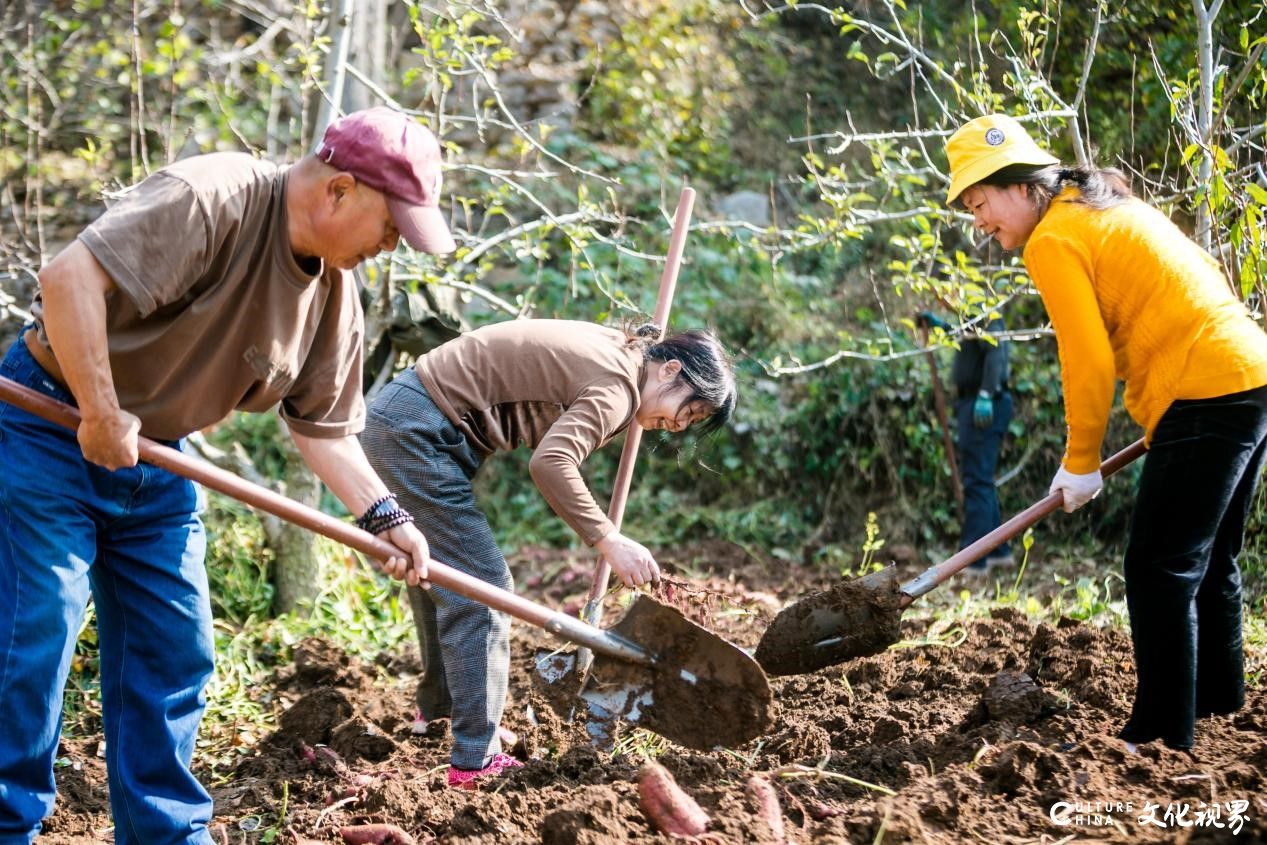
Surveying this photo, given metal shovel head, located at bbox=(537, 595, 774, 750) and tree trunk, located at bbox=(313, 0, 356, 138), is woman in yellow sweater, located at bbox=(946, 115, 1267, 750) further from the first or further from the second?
tree trunk, located at bbox=(313, 0, 356, 138)

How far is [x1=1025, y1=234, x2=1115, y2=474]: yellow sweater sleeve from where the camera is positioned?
3.20m

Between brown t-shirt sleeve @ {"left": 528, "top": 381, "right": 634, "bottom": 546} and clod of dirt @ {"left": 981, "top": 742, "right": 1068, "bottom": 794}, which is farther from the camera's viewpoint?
brown t-shirt sleeve @ {"left": 528, "top": 381, "right": 634, "bottom": 546}

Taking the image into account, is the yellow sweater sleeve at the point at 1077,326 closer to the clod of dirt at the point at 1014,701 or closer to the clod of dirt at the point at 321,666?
the clod of dirt at the point at 1014,701

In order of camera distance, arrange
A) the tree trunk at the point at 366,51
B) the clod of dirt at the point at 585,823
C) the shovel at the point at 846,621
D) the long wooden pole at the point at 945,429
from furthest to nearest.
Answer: the long wooden pole at the point at 945,429 → the tree trunk at the point at 366,51 → the shovel at the point at 846,621 → the clod of dirt at the point at 585,823

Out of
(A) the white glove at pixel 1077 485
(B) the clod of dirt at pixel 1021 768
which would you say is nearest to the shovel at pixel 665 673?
(B) the clod of dirt at pixel 1021 768

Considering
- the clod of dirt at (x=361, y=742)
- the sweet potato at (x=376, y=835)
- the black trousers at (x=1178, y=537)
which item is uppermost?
the black trousers at (x=1178, y=537)

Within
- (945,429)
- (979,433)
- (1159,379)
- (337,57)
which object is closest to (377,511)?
(1159,379)

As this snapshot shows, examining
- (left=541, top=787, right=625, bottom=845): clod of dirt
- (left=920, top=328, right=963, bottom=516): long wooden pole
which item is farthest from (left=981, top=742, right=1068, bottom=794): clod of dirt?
(left=920, top=328, right=963, bottom=516): long wooden pole

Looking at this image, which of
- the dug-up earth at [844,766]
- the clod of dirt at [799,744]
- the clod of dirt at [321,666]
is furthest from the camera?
the clod of dirt at [321,666]

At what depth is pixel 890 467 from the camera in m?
7.51

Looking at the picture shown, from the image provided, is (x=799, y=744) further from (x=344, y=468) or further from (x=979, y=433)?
(x=979, y=433)

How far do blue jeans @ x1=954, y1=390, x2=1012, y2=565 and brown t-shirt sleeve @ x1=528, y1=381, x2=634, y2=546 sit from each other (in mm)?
3650

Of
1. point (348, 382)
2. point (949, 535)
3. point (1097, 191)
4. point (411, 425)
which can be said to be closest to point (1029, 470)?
point (949, 535)

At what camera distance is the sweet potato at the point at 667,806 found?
2.81m
